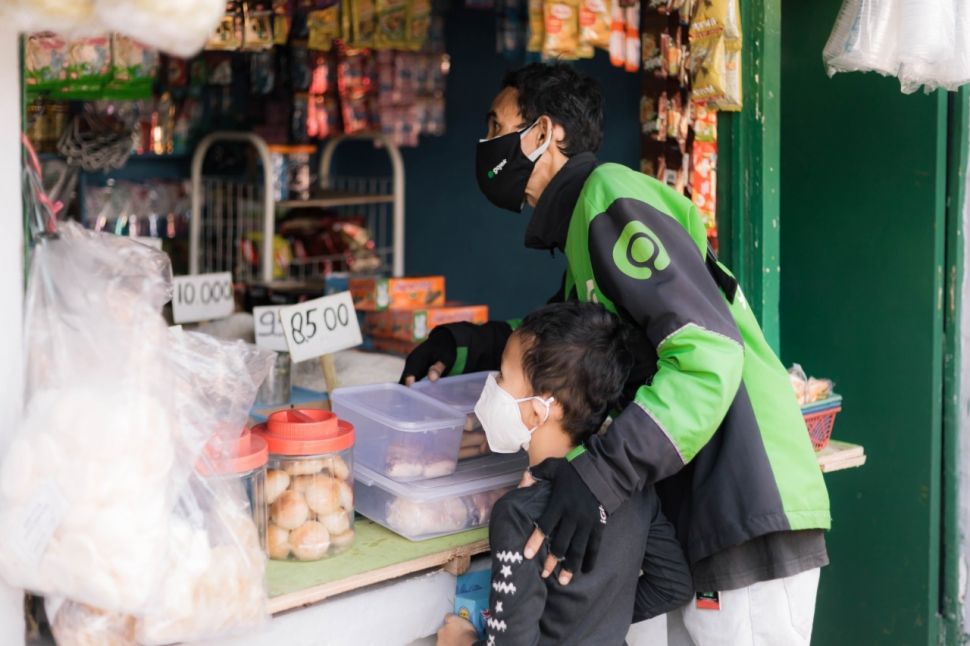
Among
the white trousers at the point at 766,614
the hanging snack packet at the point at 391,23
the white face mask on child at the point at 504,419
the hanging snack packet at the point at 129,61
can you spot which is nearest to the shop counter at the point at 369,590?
the white face mask on child at the point at 504,419

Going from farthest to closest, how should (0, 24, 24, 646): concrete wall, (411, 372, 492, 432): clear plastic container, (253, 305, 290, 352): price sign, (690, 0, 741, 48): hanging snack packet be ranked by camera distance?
1. (253, 305, 290, 352): price sign
2. (690, 0, 741, 48): hanging snack packet
3. (411, 372, 492, 432): clear plastic container
4. (0, 24, 24, 646): concrete wall

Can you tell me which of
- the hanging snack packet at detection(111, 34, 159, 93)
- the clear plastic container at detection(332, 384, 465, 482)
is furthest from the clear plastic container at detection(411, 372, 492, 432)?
the hanging snack packet at detection(111, 34, 159, 93)

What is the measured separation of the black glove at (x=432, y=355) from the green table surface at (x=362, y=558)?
435 millimetres

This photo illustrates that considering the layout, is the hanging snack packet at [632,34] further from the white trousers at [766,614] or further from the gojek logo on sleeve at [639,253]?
the white trousers at [766,614]

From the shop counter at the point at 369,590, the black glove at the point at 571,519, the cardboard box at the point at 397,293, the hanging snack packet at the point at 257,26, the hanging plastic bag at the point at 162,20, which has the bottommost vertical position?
the shop counter at the point at 369,590

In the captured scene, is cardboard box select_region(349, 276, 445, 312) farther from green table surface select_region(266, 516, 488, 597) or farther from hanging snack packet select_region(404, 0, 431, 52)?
green table surface select_region(266, 516, 488, 597)

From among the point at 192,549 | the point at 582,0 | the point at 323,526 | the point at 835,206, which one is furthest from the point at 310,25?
the point at 192,549

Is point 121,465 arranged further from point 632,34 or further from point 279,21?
point 279,21

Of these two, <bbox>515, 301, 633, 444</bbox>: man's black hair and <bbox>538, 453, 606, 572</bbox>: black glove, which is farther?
<bbox>515, 301, 633, 444</bbox>: man's black hair

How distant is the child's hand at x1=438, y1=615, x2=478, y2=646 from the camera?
2064 millimetres

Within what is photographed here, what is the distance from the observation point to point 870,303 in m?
3.31

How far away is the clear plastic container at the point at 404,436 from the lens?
216 centimetres

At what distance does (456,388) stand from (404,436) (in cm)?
41

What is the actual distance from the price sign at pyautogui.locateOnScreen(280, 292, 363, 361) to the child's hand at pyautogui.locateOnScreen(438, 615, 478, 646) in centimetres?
91
